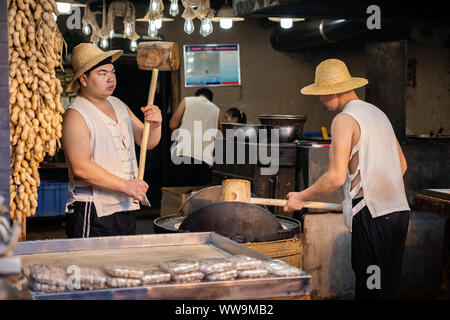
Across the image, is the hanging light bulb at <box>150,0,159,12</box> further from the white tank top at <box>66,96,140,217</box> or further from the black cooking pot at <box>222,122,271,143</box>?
the white tank top at <box>66,96,140,217</box>

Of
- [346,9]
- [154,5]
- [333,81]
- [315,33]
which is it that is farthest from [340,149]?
[315,33]

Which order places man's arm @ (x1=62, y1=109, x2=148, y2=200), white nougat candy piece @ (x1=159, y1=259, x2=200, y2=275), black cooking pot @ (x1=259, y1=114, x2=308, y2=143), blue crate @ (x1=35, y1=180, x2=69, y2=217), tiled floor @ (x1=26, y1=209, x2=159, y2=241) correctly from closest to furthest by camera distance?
white nougat candy piece @ (x1=159, y1=259, x2=200, y2=275), man's arm @ (x1=62, y1=109, x2=148, y2=200), black cooking pot @ (x1=259, y1=114, x2=308, y2=143), tiled floor @ (x1=26, y1=209, x2=159, y2=241), blue crate @ (x1=35, y1=180, x2=69, y2=217)

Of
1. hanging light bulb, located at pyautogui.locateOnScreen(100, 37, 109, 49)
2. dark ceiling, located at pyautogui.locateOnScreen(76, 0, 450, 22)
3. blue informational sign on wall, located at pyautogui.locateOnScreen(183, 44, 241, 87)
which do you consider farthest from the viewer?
blue informational sign on wall, located at pyautogui.locateOnScreen(183, 44, 241, 87)

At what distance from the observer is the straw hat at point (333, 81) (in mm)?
4418

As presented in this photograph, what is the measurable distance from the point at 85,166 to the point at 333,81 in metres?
1.84

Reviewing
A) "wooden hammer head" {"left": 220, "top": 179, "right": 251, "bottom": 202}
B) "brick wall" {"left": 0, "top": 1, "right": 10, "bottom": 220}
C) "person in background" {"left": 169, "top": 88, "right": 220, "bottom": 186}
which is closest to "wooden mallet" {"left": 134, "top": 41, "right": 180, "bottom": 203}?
"wooden hammer head" {"left": 220, "top": 179, "right": 251, "bottom": 202}

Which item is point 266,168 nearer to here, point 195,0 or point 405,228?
point 195,0

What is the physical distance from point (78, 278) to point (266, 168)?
176 inches

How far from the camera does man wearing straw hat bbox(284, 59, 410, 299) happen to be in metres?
4.21

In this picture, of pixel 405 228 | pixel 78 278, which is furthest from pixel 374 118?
pixel 78 278

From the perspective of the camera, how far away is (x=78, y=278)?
7.76 ft

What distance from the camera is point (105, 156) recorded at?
4.16m

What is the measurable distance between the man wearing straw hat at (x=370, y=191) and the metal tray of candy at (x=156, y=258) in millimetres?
1353

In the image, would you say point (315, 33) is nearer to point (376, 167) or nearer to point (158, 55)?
point (376, 167)
